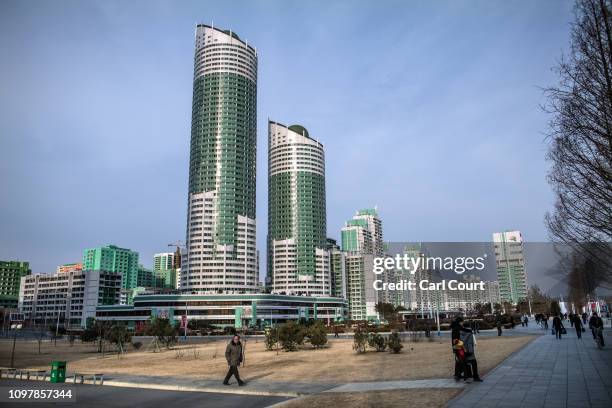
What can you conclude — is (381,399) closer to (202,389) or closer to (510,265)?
(202,389)

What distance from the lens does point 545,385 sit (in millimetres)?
13383

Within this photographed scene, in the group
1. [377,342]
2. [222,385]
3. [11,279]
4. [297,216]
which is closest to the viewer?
[222,385]

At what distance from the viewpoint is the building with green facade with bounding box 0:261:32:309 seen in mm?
189125

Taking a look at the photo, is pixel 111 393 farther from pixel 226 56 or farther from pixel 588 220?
pixel 226 56

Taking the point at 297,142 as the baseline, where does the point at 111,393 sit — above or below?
below

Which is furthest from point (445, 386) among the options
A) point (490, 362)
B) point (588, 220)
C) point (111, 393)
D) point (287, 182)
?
point (287, 182)

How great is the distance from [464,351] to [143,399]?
10351 mm

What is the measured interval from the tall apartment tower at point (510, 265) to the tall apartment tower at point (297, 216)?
67.2m

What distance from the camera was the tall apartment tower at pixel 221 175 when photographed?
152 meters

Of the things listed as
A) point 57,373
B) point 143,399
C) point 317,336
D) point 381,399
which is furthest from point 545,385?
point 317,336

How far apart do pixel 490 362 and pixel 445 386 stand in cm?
739

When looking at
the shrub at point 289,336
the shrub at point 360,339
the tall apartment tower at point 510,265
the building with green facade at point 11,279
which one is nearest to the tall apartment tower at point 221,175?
the building with green facade at point 11,279

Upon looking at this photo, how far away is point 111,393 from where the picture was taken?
14750mm

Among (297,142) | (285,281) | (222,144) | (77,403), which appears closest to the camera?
(77,403)
